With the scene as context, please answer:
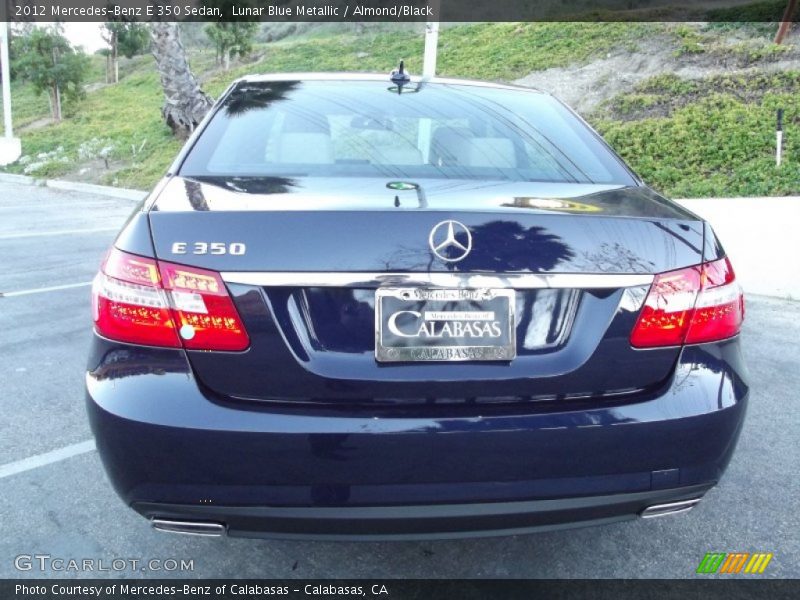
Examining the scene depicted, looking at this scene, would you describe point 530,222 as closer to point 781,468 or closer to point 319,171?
point 319,171

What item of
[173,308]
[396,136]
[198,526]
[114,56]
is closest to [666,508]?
[198,526]

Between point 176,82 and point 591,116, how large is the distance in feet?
27.9

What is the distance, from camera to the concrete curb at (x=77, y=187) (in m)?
14.8

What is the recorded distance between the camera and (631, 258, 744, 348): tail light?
73.2 inches

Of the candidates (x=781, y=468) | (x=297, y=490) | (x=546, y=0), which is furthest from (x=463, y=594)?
(x=546, y=0)

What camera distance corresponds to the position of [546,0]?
2595 centimetres

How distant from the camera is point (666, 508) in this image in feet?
6.45

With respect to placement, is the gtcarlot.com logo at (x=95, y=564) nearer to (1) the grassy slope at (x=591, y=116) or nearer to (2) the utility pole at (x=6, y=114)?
(1) the grassy slope at (x=591, y=116)

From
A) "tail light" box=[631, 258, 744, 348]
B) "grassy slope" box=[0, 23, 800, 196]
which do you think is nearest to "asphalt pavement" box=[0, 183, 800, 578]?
"tail light" box=[631, 258, 744, 348]

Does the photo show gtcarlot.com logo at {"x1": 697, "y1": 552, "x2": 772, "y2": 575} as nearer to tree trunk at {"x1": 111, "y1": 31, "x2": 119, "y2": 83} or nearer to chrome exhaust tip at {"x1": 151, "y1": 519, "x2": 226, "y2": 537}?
chrome exhaust tip at {"x1": 151, "y1": 519, "x2": 226, "y2": 537}

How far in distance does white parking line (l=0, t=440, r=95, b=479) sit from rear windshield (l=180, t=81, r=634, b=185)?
157 centimetres

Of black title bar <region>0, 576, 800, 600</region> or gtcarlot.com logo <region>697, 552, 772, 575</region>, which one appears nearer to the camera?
black title bar <region>0, 576, 800, 600</region>

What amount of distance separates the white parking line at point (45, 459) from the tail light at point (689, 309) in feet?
8.26

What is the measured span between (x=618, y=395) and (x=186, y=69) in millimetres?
15023
